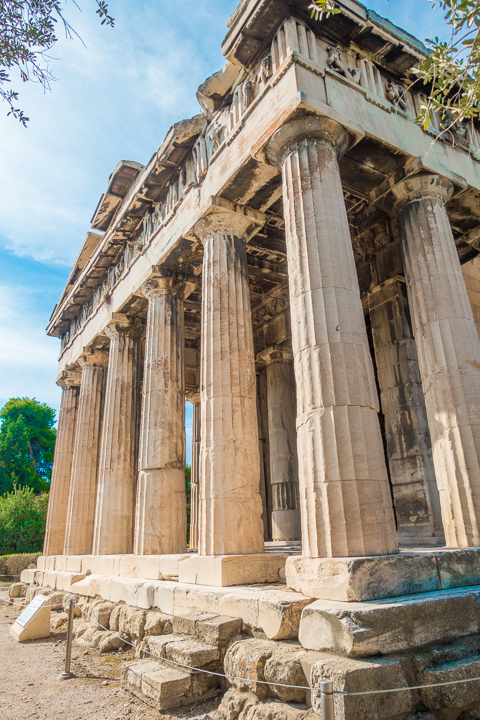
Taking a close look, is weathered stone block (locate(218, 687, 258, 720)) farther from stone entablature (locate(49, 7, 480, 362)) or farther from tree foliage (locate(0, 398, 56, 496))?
tree foliage (locate(0, 398, 56, 496))

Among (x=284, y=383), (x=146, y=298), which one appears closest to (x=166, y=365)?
(x=146, y=298)

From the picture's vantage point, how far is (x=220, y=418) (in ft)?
32.1

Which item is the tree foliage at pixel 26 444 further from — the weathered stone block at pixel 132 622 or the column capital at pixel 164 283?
the weathered stone block at pixel 132 622

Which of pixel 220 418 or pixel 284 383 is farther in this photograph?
pixel 284 383

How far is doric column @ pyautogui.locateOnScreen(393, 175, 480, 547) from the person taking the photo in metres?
8.50

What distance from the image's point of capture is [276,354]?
61.1 feet

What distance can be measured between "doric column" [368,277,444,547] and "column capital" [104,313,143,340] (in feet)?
25.5


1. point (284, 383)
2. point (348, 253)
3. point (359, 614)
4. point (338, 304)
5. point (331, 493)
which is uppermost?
point (284, 383)

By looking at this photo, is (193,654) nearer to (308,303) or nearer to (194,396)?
(308,303)

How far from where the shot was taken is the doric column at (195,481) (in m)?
20.9

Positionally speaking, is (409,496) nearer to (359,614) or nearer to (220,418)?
(220,418)

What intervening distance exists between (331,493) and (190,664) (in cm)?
276

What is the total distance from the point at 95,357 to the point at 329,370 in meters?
14.3

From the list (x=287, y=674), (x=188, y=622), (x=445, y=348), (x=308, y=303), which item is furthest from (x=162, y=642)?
(x=445, y=348)
